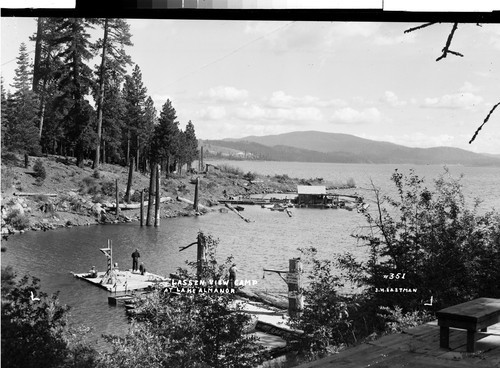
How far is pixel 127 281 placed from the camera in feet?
11.4

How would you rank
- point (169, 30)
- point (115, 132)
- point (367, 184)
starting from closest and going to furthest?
point (169, 30) < point (115, 132) < point (367, 184)

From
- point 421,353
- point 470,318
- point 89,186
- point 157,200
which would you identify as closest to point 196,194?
point 157,200

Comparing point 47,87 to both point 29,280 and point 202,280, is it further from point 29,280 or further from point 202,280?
point 202,280

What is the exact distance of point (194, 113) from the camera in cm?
343

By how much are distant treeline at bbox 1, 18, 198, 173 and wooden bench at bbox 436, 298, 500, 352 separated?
154cm

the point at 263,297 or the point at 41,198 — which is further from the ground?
the point at 41,198

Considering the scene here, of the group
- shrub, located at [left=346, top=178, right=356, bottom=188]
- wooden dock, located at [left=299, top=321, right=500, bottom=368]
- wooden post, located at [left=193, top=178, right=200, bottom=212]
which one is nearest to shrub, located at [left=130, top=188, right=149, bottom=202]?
wooden post, located at [left=193, top=178, right=200, bottom=212]

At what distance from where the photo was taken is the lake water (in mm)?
3330

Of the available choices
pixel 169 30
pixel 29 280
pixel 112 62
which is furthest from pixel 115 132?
pixel 29 280

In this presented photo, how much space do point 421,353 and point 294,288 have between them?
80cm

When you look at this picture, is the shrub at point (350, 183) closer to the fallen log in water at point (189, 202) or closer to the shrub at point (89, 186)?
the fallen log in water at point (189, 202)

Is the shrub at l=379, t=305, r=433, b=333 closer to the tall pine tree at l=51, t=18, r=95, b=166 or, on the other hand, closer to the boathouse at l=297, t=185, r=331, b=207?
the boathouse at l=297, t=185, r=331, b=207

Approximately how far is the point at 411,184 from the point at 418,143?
308 millimetres

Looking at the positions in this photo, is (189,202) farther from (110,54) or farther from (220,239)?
(110,54)
